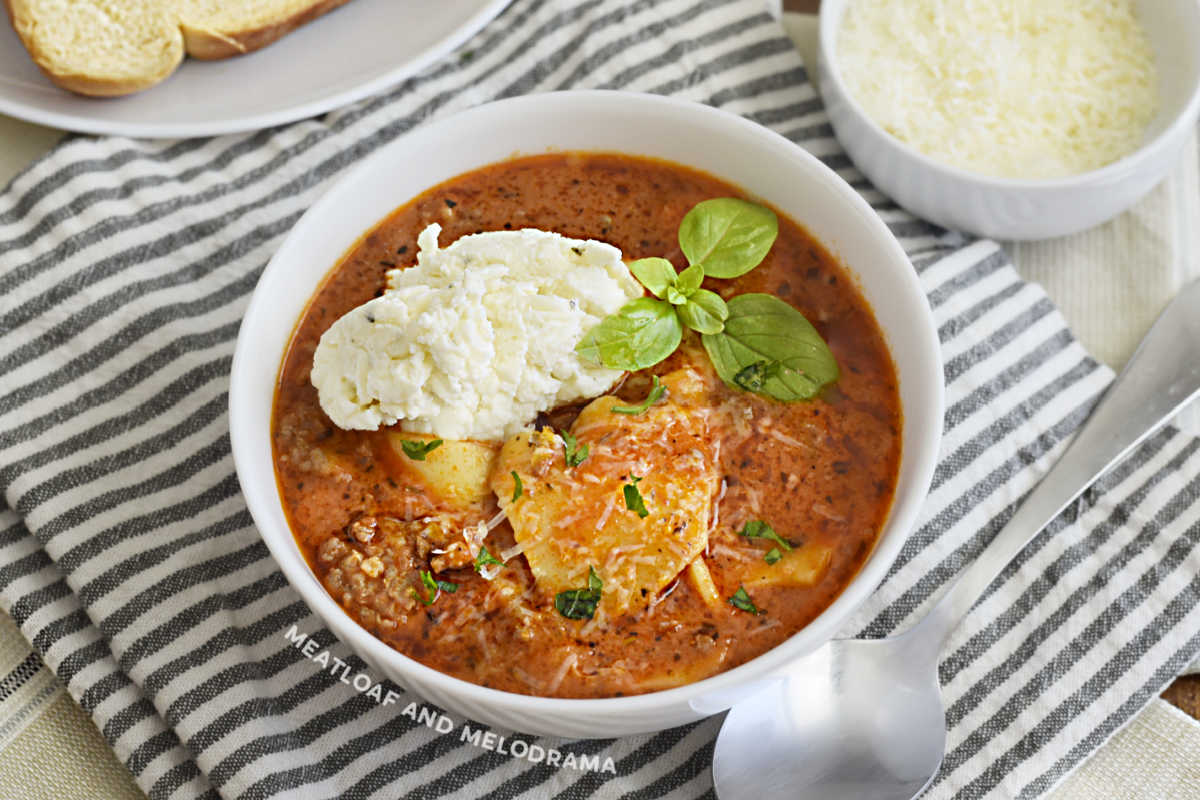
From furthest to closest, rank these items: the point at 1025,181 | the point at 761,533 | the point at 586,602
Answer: the point at 1025,181 → the point at 761,533 → the point at 586,602

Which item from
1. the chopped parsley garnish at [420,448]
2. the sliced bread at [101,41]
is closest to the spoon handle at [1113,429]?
the chopped parsley garnish at [420,448]

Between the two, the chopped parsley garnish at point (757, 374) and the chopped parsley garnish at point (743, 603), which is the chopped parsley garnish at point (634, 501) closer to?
the chopped parsley garnish at point (743, 603)

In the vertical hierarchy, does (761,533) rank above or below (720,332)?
below

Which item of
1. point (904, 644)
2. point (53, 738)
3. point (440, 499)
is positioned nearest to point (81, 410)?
point (53, 738)

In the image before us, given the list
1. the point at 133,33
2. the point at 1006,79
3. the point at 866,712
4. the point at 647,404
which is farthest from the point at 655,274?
the point at 133,33

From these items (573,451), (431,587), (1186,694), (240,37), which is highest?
(240,37)

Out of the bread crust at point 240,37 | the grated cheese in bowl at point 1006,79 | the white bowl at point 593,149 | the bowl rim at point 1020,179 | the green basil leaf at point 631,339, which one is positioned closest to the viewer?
the white bowl at point 593,149

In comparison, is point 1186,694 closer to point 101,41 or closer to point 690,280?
point 690,280
